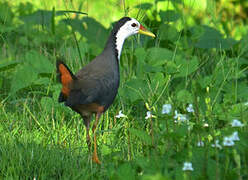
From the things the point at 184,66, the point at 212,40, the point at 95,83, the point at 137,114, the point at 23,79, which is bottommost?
the point at 137,114

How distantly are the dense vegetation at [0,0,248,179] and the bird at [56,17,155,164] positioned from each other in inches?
4.5

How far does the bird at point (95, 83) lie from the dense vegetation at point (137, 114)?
0.11 metres

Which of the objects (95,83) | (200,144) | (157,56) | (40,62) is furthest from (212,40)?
(200,144)

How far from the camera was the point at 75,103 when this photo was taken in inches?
117

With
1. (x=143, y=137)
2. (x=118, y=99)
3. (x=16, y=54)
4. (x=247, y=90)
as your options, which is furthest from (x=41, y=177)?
(x=16, y=54)

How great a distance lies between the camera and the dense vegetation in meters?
2.41

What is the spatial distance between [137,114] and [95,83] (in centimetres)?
67

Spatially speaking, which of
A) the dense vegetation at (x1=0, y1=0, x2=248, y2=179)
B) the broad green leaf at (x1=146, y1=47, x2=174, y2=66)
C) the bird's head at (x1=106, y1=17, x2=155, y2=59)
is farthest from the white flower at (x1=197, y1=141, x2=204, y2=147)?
the broad green leaf at (x1=146, y1=47, x2=174, y2=66)

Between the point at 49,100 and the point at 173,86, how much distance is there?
116 centimetres

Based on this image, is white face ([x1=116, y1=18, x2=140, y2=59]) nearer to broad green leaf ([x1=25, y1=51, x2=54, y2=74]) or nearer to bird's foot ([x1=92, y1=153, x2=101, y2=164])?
broad green leaf ([x1=25, y1=51, x2=54, y2=74])

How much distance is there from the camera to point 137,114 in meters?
3.68

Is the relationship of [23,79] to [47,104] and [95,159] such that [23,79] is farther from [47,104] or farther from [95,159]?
[95,159]

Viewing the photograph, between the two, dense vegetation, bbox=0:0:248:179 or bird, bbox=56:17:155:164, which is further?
bird, bbox=56:17:155:164

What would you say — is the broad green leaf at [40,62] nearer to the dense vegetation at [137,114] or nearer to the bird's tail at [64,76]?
the dense vegetation at [137,114]
